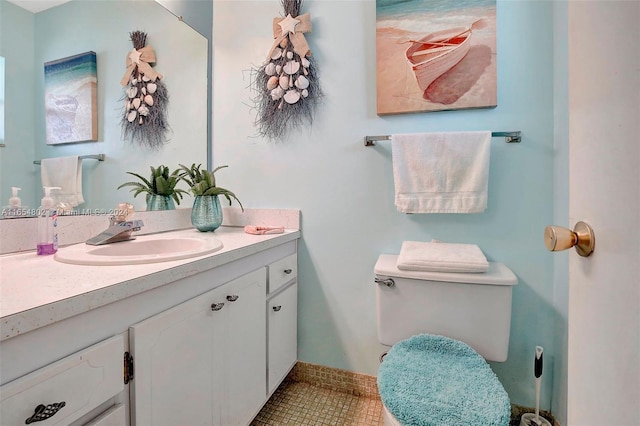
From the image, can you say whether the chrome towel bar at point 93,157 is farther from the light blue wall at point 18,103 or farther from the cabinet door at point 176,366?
the cabinet door at point 176,366

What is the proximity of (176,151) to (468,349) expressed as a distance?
159 centimetres

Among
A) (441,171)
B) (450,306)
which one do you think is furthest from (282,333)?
(441,171)

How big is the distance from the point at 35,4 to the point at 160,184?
74 cm

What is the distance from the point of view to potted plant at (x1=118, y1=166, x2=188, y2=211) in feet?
4.41

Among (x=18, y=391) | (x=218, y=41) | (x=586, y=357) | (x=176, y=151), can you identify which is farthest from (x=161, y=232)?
(x=586, y=357)

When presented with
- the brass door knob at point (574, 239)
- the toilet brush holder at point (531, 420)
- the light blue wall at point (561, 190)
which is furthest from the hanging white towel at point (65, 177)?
the toilet brush holder at point (531, 420)

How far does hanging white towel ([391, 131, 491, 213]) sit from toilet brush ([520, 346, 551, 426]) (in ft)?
1.97

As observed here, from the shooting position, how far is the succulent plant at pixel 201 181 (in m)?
1.44

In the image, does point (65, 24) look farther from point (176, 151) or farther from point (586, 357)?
point (586, 357)

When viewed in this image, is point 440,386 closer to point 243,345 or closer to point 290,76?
point 243,345

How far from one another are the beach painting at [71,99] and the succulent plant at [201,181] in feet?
1.44

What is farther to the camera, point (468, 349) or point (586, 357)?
point (468, 349)

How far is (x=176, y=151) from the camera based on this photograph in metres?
1.52

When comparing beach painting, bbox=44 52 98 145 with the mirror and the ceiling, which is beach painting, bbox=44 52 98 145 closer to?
the mirror
